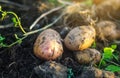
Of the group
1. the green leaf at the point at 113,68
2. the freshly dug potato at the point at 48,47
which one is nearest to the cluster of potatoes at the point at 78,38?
the freshly dug potato at the point at 48,47

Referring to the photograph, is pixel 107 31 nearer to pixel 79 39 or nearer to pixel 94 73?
pixel 79 39

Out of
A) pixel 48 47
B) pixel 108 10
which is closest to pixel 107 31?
pixel 108 10

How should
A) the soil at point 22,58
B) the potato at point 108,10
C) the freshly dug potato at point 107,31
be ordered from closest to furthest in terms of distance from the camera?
1. the soil at point 22,58
2. the freshly dug potato at point 107,31
3. the potato at point 108,10

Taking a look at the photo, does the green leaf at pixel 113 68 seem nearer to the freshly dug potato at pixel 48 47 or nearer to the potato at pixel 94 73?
the potato at pixel 94 73

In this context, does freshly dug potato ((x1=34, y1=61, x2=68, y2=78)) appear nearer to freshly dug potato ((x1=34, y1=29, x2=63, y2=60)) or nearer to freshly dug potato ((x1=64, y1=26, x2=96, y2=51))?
freshly dug potato ((x1=34, y1=29, x2=63, y2=60))

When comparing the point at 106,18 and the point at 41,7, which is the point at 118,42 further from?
the point at 41,7

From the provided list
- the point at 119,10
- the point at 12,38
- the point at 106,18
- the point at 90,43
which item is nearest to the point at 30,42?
the point at 12,38
